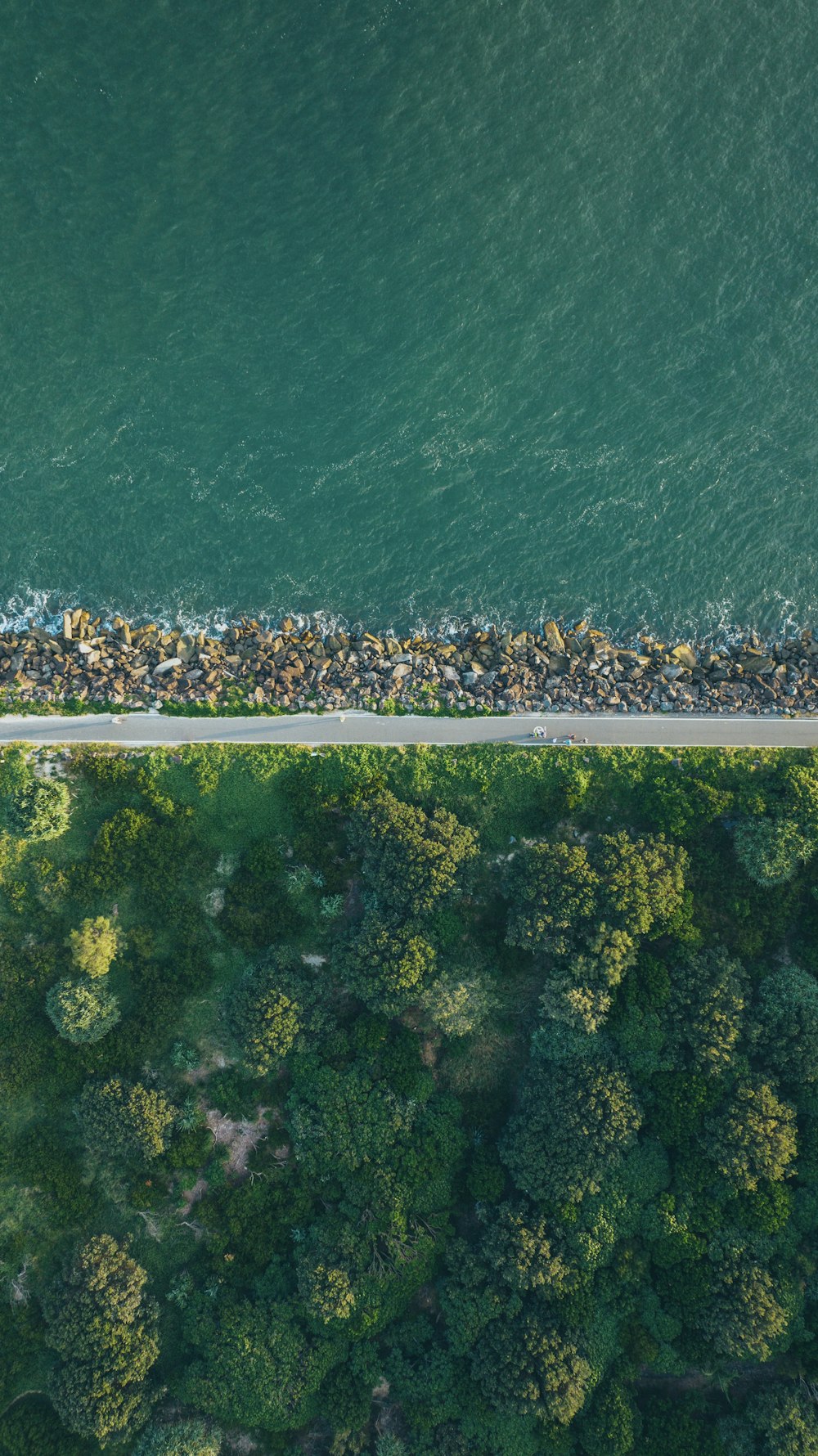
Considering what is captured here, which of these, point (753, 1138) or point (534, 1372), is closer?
point (534, 1372)

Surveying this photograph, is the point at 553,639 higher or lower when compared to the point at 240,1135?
higher

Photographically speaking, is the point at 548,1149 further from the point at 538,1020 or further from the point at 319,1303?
the point at 319,1303

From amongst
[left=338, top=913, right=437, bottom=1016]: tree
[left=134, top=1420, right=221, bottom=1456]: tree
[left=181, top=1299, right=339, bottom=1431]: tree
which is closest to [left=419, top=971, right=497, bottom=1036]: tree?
[left=338, top=913, right=437, bottom=1016]: tree

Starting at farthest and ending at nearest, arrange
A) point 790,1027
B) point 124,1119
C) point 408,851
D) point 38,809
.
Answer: point 38,809 → point 124,1119 → point 790,1027 → point 408,851

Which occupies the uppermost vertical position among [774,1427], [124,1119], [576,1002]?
[576,1002]

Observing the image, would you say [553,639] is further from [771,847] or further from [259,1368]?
[259,1368]

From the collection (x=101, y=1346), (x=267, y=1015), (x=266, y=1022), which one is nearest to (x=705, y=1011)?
(x=267, y=1015)

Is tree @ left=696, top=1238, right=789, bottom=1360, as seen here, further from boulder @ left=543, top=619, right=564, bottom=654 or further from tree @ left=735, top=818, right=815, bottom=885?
boulder @ left=543, top=619, right=564, bottom=654
